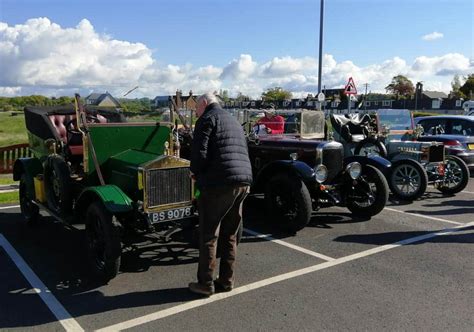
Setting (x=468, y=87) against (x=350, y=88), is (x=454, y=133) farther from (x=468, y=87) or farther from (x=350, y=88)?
(x=468, y=87)

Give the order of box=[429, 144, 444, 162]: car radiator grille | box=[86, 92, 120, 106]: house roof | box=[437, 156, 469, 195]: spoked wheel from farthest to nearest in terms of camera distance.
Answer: box=[437, 156, 469, 195]: spoked wheel → box=[429, 144, 444, 162]: car radiator grille → box=[86, 92, 120, 106]: house roof

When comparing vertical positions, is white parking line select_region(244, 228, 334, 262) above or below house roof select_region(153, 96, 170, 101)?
below

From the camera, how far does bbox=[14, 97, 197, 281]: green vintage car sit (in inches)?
182

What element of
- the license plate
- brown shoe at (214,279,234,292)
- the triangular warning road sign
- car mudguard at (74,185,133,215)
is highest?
the triangular warning road sign

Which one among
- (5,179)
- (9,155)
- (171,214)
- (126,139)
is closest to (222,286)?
(171,214)

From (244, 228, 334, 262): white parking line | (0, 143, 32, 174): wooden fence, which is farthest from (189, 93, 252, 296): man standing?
(0, 143, 32, 174): wooden fence

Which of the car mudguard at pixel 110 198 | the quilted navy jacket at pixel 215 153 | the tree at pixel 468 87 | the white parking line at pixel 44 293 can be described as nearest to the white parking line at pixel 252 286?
the white parking line at pixel 44 293

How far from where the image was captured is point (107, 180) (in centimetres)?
535

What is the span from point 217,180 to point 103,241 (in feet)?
4.92

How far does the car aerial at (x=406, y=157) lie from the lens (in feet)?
28.5

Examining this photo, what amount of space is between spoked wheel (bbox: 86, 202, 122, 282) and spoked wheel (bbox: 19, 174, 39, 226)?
7.56ft

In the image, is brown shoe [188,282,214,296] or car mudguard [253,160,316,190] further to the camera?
car mudguard [253,160,316,190]

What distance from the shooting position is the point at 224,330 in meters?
3.48

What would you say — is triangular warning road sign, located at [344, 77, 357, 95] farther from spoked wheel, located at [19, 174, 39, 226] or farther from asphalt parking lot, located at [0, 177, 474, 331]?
spoked wheel, located at [19, 174, 39, 226]
